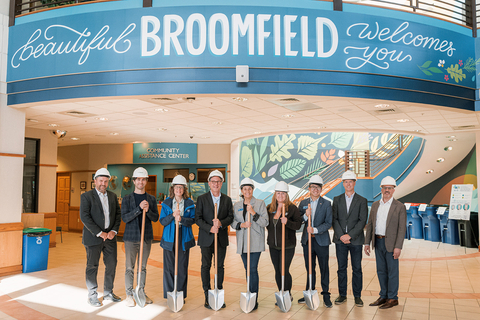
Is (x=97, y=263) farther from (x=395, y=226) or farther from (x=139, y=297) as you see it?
(x=395, y=226)

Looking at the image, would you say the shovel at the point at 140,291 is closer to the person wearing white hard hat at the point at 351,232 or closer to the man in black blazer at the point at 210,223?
the man in black blazer at the point at 210,223

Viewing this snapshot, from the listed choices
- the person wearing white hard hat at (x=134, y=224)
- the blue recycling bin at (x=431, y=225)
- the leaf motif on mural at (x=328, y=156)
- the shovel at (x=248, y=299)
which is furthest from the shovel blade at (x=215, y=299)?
the leaf motif on mural at (x=328, y=156)

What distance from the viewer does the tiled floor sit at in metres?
4.32

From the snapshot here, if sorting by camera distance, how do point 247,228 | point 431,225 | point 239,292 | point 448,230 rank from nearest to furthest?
point 247,228
point 239,292
point 448,230
point 431,225

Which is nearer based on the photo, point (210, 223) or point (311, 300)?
point (311, 300)

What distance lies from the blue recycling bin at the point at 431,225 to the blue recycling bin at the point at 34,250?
9826 mm

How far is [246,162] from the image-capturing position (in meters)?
14.8

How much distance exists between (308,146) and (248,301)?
446 inches

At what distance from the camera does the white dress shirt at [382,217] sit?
465 centimetres

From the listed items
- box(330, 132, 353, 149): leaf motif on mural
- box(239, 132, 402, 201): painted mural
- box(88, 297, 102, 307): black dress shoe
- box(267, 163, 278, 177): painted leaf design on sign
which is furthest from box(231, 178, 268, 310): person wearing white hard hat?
box(330, 132, 353, 149): leaf motif on mural

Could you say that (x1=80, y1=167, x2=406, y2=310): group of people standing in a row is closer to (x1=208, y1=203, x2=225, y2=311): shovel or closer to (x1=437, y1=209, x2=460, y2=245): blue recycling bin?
(x1=208, y1=203, x2=225, y2=311): shovel

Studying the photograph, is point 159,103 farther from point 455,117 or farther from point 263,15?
point 455,117

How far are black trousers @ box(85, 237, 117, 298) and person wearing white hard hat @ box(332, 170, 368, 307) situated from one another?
2.90 metres

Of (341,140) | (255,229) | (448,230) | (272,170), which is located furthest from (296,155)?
(255,229)
